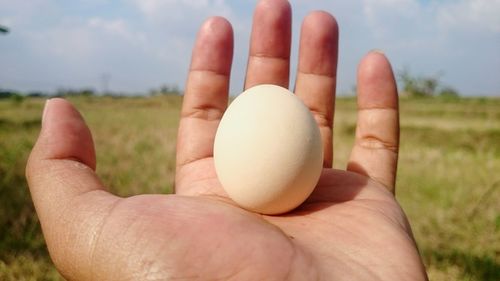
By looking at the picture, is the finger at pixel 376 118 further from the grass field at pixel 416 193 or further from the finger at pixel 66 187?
the finger at pixel 66 187

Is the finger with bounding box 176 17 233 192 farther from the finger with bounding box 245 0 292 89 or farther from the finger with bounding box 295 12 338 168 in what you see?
the finger with bounding box 295 12 338 168

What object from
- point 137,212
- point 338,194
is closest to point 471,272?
point 338,194

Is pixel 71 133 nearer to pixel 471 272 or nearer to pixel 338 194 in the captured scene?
pixel 338 194

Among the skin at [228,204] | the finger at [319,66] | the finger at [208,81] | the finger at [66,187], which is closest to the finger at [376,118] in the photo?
the skin at [228,204]

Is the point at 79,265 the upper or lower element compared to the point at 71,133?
lower

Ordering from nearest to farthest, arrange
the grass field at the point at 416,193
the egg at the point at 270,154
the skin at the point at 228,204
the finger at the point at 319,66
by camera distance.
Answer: the skin at the point at 228,204, the egg at the point at 270,154, the finger at the point at 319,66, the grass field at the point at 416,193

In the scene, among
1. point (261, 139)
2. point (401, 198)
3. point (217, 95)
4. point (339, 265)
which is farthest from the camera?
point (401, 198)
